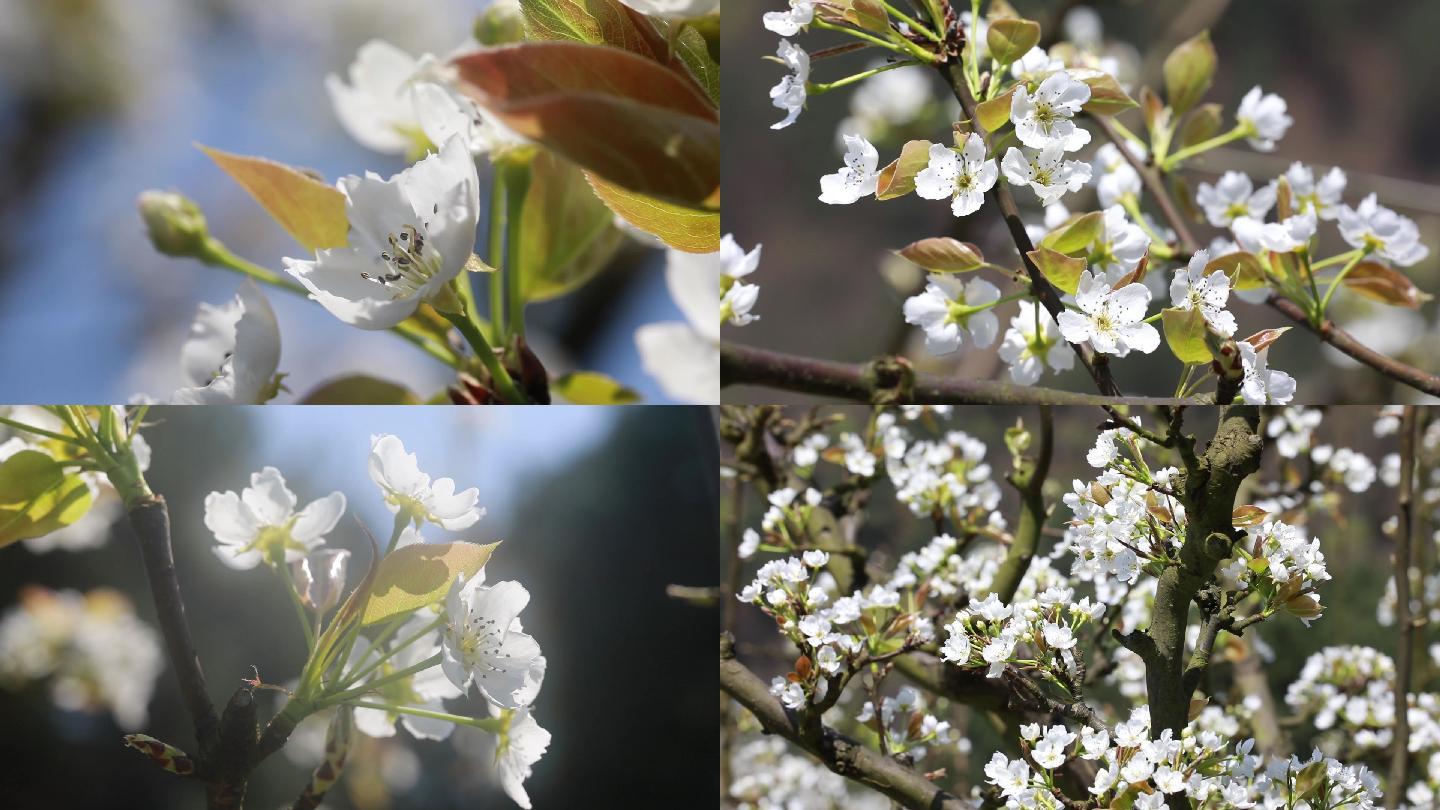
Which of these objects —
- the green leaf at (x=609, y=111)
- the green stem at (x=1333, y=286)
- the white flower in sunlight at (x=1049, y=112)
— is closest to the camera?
the green leaf at (x=609, y=111)

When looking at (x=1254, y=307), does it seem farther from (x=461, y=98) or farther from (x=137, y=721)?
(x=137, y=721)

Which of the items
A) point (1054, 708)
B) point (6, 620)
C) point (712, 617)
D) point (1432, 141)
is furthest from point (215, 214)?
point (1432, 141)

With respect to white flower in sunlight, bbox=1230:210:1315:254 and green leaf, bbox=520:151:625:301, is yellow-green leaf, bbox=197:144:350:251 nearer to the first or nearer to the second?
green leaf, bbox=520:151:625:301

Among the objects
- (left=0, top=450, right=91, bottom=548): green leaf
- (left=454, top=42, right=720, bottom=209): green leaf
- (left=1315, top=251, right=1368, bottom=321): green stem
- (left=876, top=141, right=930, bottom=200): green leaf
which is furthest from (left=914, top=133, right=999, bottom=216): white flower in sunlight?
(left=0, top=450, right=91, bottom=548): green leaf

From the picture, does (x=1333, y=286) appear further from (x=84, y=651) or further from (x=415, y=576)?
(x=84, y=651)

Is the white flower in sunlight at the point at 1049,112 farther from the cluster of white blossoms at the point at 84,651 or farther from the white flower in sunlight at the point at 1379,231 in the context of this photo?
the cluster of white blossoms at the point at 84,651

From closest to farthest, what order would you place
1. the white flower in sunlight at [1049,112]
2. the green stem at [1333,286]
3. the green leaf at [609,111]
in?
the green leaf at [609,111], the white flower in sunlight at [1049,112], the green stem at [1333,286]

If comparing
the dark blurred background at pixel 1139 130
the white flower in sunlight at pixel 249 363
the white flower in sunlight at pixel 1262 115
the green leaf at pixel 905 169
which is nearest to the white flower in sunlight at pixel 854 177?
the green leaf at pixel 905 169
